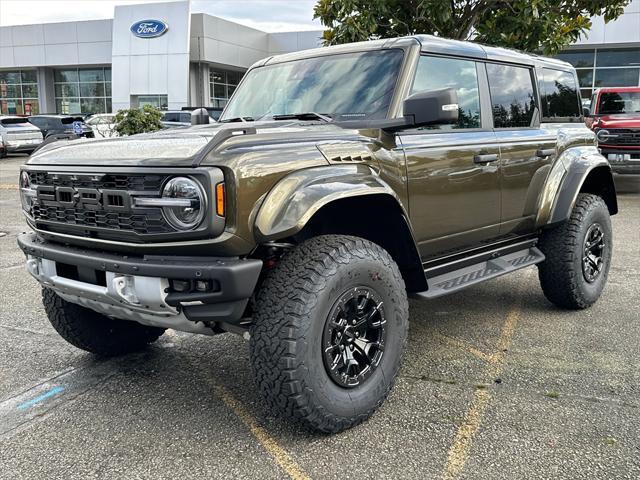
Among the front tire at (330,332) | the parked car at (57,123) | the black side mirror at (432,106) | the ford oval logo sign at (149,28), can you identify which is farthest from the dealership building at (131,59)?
the front tire at (330,332)

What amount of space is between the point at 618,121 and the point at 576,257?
9.79 m

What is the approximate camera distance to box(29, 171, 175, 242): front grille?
8.82 ft

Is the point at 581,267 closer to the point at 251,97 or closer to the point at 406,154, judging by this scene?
the point at 406,154

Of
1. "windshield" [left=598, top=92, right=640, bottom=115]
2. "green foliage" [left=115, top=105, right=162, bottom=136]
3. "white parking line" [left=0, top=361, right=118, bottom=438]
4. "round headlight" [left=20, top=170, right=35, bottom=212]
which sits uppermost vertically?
"windshield" [left=598, top=92, right=640, bottom=115]

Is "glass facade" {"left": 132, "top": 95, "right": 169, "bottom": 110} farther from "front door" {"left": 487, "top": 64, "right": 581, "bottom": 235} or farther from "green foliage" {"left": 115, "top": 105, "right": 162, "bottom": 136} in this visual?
"front door" {"left": 487, "top": 64, "right": 581, "bottom": 235}

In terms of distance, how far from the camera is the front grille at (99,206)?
269 cm

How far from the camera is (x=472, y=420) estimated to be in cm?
310

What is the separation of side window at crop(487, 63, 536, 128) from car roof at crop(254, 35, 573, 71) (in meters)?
0.08

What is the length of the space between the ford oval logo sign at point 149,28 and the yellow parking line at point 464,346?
3181 cm

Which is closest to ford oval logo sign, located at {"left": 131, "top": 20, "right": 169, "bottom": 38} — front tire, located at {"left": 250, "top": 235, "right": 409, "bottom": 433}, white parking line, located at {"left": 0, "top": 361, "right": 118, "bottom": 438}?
white parking line, located at {"left": 0, "top": 361, "right": 118, "bottom": 438}

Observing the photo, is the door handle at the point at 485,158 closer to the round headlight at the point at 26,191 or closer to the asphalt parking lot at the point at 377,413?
the asphalt parking lot at the point at 377,413

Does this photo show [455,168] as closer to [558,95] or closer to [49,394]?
[558,95]

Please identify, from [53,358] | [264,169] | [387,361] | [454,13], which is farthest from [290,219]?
[454,13]

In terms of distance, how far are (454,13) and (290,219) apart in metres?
7.80
